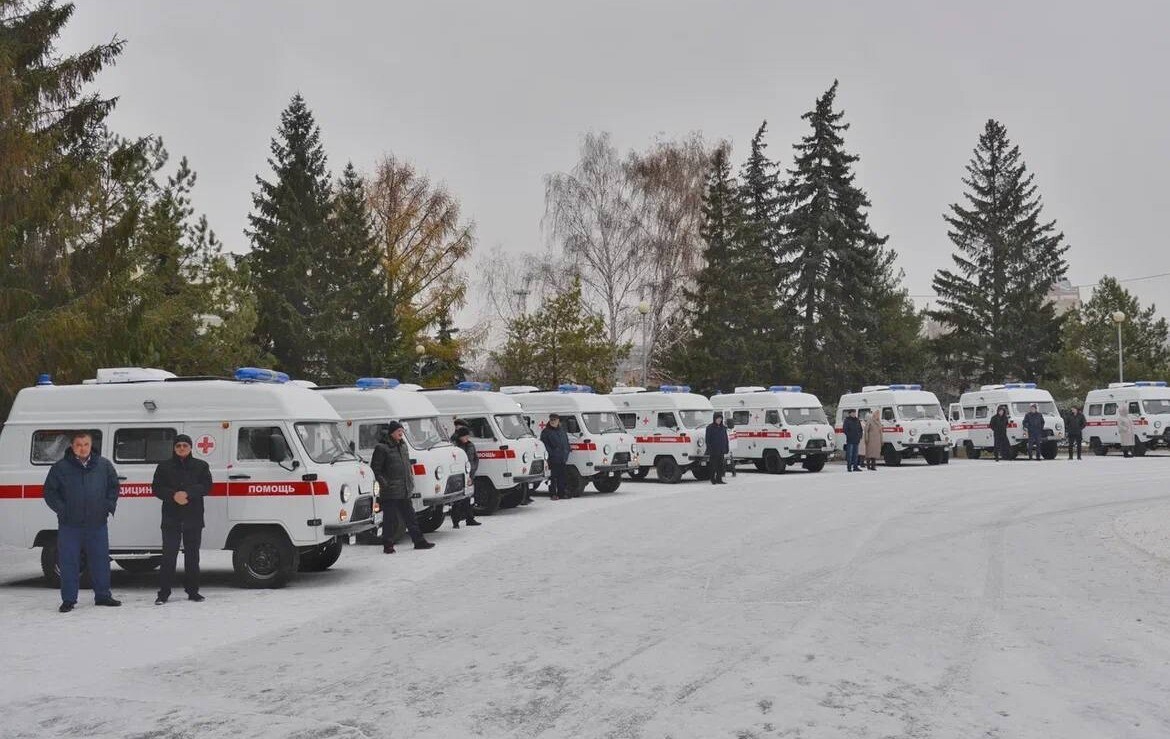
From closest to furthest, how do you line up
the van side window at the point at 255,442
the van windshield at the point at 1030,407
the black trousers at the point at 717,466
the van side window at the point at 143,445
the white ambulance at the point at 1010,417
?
the van side window at the point at 255,442 → the van side window at the point at 143,445 → the black trousers at the point at 717,466 → the white ambulance at the point at 1010,417 → the van windshield at the point at 1030,407

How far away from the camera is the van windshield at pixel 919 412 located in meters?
35.5

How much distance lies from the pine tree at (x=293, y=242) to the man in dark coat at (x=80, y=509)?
3026cm

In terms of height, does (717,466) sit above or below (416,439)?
below

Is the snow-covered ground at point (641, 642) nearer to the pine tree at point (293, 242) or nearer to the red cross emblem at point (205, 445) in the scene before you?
the red cross emblem at point (205, 445)

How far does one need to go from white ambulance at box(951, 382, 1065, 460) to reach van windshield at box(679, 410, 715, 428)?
11805mm

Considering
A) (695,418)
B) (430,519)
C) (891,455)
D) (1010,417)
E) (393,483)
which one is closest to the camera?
(393,483)

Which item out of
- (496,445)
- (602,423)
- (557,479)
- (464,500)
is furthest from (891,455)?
(464,500)

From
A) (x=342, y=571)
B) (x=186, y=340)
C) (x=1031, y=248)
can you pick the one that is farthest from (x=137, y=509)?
(x=1031, y=248)

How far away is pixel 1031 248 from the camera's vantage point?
185 feet

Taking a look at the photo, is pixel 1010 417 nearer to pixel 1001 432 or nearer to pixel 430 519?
pixel 1001 432

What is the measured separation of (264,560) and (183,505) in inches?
48.8

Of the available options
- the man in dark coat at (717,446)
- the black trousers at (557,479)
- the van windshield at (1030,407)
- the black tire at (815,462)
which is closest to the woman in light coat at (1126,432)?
the van windshield at (1030,407)

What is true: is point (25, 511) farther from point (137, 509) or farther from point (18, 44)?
point (18, 44)

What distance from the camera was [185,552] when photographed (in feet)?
38.5
